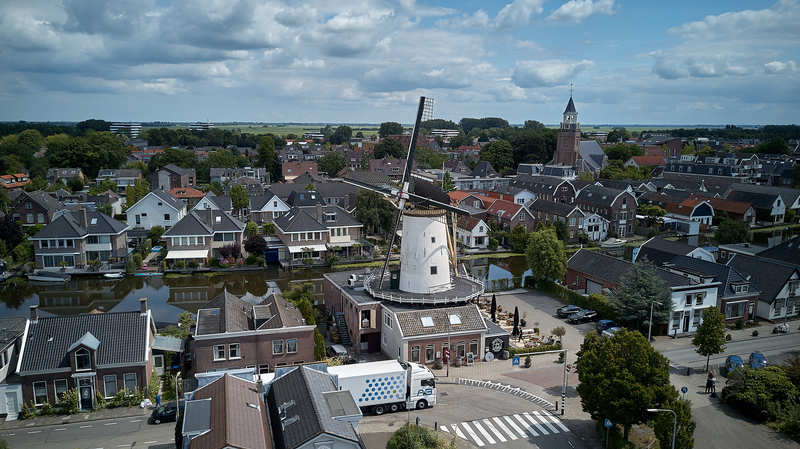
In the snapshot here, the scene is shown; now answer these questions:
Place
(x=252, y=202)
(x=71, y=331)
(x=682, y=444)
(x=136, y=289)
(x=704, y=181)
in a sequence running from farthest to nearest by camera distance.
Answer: (x=704, y=181), (x=252, y=202), (x=136, y=289), (x=71, y=331), (x=682, y=444)

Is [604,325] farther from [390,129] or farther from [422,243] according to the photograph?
[390,129]

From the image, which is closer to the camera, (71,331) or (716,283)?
(71,331)

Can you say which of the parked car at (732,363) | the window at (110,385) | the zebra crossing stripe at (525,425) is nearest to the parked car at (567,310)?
the parked car at (732,363)

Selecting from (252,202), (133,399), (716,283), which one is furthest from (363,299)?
(252,202)

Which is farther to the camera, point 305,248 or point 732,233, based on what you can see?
point 732,233

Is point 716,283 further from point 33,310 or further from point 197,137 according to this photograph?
point 197,137

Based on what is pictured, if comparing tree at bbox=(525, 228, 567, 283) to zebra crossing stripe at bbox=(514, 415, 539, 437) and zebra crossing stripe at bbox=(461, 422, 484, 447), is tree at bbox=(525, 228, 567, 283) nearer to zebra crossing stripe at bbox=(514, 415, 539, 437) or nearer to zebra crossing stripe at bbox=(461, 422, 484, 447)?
zebra crossing stripe at bbox=(514, 415, 539, 437)

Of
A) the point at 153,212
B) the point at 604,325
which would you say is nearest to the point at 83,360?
the point at 604,325
